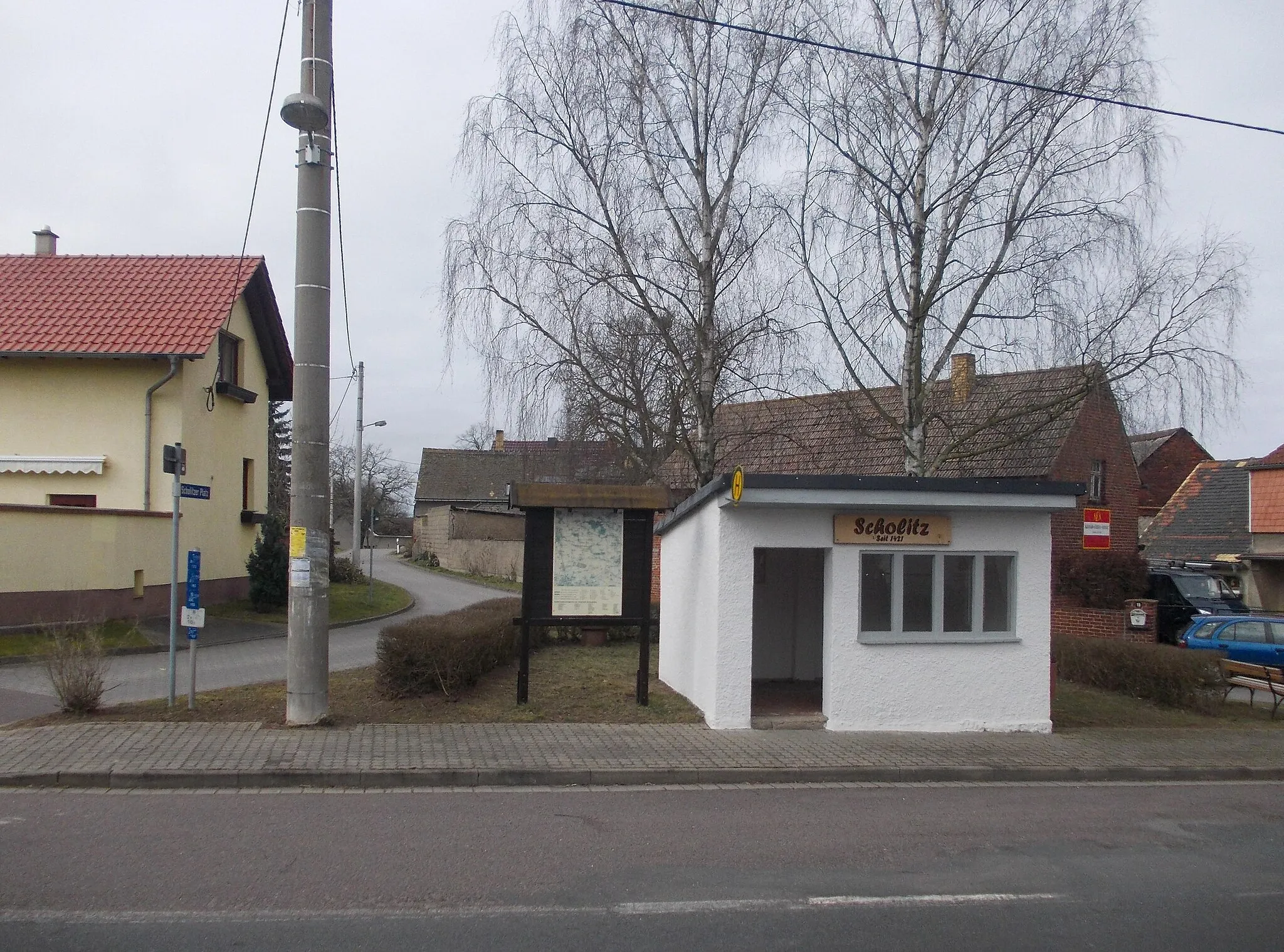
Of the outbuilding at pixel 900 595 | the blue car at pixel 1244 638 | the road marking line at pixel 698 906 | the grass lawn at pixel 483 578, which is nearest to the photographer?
the road marking line at pixel 698 906

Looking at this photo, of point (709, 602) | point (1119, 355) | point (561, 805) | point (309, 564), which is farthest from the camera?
point (1119, 355)

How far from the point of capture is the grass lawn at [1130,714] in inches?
501

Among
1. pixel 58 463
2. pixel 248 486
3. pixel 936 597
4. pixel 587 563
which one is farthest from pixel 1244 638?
pixel 58 463

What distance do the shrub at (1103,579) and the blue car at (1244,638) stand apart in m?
2.54

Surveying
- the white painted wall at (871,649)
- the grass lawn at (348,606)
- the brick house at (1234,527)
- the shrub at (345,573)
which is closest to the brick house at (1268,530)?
the brick house at (1234,527)

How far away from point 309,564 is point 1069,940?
7.41m

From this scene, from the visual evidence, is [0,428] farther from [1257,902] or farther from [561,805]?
[1257,902]

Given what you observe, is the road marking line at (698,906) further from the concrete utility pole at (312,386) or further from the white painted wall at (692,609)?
the concrete utility pole at (312,386)

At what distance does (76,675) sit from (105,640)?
24.2 ft

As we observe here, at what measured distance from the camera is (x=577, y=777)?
29.5ft

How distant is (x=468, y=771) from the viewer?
8.84 metres

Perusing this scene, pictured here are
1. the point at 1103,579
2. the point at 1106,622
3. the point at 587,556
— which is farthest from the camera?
the point at 1103,579

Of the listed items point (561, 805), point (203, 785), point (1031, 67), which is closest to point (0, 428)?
point (203, 785)

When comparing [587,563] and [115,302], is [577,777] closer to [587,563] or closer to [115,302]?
[587,563]
